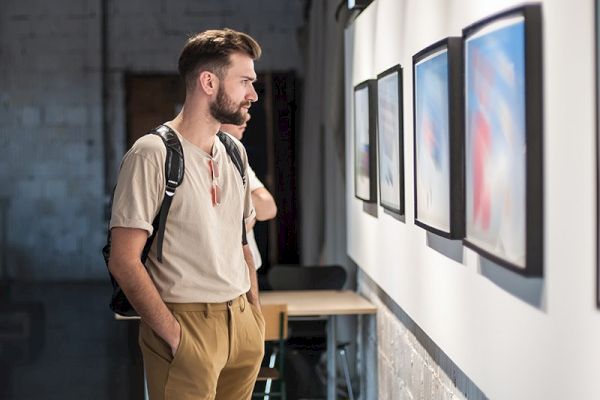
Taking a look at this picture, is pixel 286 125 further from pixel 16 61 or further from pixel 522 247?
pixel 522 247

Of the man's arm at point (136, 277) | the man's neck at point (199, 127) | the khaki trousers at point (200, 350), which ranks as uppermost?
the man's neck at point (199, 127)

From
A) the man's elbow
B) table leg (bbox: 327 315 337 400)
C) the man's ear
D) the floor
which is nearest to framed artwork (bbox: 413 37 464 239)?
the man's ear

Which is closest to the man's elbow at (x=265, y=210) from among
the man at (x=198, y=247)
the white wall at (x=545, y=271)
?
the white wall at (x=545, y=271)

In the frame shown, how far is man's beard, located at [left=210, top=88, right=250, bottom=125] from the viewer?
3307 millimetres

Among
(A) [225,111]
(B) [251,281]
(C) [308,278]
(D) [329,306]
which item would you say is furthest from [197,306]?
Answer: (C) [308,278]

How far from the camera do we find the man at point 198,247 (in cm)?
314

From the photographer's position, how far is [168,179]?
316 centimetres

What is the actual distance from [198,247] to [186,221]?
0.26 ft

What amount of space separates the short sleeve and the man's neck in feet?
0.52

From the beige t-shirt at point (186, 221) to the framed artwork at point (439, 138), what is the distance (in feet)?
2.08

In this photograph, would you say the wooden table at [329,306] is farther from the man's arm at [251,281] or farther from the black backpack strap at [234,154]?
the black backpack strap at [234,154]

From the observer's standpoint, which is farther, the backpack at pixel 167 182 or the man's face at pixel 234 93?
the man's face at pixel 234 93

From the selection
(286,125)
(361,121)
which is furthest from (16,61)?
(361,121)

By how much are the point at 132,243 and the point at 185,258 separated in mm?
172
